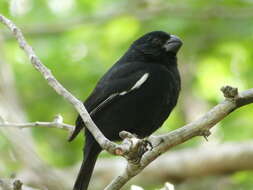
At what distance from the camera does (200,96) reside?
27.3 ft

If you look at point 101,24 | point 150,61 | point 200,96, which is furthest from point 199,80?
point 150,61

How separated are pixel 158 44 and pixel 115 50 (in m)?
2.95

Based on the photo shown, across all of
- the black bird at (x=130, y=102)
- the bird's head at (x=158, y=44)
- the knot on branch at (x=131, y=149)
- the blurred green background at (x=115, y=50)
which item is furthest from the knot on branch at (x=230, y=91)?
the blurred green background at (x=115, y=50)

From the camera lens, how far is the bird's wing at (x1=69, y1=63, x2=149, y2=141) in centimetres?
519

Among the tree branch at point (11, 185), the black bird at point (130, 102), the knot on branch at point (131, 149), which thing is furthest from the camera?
the black bird at point (130, 102)

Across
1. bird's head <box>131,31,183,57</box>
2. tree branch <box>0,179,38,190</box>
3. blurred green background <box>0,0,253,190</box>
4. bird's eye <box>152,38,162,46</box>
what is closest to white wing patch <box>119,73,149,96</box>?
bird's head <box>131,31,183,57</box>

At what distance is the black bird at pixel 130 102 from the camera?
5090mm

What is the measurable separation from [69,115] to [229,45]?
2089 mm

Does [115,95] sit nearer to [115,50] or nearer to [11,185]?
[11,185]

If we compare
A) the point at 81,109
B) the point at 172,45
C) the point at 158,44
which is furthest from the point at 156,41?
the point at 81,109

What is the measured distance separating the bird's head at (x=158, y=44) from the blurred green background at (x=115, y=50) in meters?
2.16

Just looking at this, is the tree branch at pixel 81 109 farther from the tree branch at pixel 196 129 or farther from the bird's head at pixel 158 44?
the bird's head at pixel 158 44

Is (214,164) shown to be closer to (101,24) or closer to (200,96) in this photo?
(200,96)

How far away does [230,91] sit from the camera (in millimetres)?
3871
